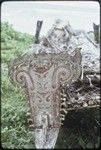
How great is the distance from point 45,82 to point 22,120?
25cm

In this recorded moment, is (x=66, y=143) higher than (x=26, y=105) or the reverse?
the reverse

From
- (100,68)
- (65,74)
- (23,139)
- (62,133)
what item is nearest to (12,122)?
(23,139)

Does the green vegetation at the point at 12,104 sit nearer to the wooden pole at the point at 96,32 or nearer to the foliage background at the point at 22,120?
the foliage background at the point at 22,120

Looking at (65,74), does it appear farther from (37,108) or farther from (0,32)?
(0,32)

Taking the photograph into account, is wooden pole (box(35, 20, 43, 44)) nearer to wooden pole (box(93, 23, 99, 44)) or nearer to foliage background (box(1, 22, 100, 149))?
foliage background (box(1, 22, 100, 149))

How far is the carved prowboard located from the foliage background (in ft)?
0.14

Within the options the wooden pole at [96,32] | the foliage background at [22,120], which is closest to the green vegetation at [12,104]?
the foliage background at [22,120]

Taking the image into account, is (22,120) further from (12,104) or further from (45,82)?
(45,82)

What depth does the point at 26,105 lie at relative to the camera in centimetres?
174

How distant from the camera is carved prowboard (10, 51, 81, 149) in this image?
167 centimetres

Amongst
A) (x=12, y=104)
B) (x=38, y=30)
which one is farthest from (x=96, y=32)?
(x=12, y=104)

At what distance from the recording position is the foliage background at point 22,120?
1.72 meters

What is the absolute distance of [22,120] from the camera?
1751 mm

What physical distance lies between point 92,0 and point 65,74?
0.40 metres
